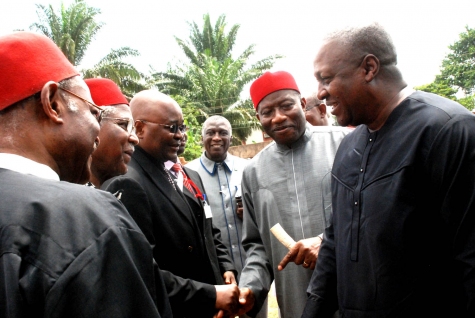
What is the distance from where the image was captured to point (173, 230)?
2.66 meters

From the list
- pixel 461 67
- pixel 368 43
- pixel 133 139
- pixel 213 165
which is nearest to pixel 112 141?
pixel 133 139

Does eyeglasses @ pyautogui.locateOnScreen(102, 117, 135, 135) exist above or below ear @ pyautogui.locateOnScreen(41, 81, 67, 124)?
below

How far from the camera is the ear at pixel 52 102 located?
132 centimetres

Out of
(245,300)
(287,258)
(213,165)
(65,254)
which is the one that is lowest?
(245,300)

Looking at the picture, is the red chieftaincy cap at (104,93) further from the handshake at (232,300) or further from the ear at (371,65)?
the ear at (371,65)

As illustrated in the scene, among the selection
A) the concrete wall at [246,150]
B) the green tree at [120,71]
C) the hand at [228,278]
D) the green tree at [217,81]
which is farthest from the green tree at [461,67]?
the hand at [228,278]

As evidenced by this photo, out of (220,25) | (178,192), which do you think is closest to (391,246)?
(178,192)

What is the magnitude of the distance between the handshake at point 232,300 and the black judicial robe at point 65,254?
1565 millimetres

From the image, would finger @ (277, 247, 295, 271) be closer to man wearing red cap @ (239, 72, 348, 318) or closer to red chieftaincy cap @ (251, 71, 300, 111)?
man wearing red cap @ (239, 72, 348, 318)

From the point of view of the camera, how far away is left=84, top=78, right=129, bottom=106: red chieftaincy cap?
2891 mm

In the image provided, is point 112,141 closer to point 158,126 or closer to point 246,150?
point 158,126

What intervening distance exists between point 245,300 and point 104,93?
164 cm

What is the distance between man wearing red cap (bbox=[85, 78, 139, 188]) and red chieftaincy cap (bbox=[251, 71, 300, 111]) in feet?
3.21

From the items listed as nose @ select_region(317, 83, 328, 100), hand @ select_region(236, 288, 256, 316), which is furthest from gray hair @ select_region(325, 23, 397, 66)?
hand @ select_region(236, 288, 256, 316)
